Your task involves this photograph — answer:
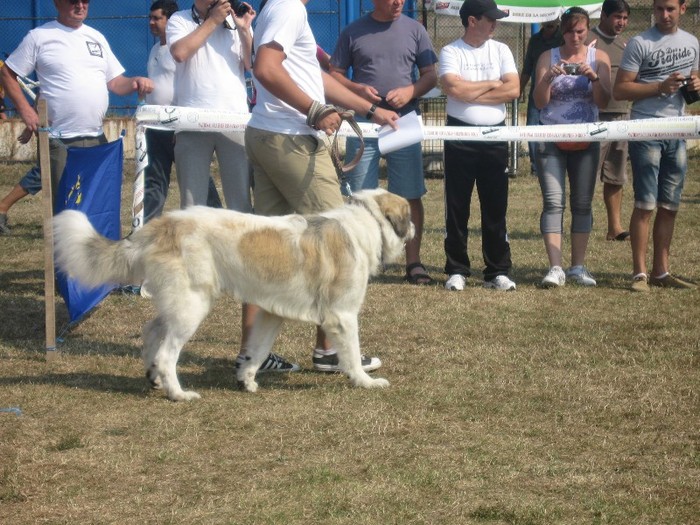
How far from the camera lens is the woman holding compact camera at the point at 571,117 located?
27.6 feet

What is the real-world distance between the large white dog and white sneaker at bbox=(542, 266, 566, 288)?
124 inches

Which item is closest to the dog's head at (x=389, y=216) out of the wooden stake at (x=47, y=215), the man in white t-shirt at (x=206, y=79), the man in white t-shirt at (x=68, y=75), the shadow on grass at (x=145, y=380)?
the shadow on grass at (x=145, y=380)

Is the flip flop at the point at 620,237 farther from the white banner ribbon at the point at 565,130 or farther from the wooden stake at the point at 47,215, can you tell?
the wooden stake at the point at 47,215

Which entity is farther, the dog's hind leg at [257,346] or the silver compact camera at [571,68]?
the silver compact camera at [571,68]

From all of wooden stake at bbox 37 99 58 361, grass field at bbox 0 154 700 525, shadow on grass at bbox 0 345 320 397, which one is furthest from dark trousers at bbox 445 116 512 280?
wooden stake at bbox 37 99 58 361

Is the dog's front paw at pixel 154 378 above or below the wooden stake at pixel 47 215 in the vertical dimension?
below

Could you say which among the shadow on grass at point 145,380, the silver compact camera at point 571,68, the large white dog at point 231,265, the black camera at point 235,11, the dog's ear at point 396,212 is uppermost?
the black camera at point 235,11

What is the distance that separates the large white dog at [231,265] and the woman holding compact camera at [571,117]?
10.5 feet

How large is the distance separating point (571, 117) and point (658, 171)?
2.66ft

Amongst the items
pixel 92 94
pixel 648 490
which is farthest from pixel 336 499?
pixel 92 94

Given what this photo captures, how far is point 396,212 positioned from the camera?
582cm

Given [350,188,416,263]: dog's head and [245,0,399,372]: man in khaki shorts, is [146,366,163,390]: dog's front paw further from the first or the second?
[350,188,416,263]: dog's head

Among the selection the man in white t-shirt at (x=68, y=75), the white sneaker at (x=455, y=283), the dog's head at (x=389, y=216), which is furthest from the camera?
the white sneaker at (x=455, y=283)

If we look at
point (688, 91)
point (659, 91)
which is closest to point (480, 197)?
point (659, 91)
